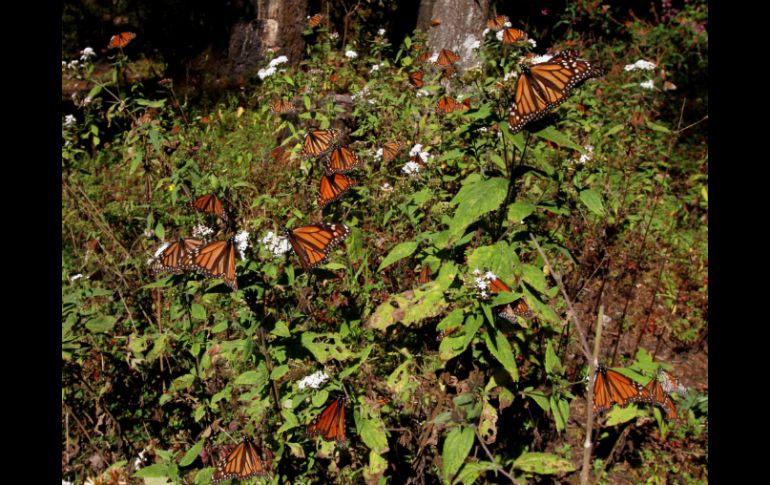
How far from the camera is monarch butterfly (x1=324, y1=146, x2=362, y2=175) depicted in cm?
303

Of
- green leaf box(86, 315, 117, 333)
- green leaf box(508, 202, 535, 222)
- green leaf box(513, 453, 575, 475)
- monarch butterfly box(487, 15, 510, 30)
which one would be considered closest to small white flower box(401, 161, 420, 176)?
monarch butterfly box(487, 15, 510, 30)

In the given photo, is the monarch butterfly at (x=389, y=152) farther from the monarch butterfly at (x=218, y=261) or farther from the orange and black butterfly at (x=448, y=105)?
the monarch butterfly at (x=218, y=261)

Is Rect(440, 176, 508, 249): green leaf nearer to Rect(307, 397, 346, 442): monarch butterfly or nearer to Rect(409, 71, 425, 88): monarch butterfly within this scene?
Rect(307, 397, 346, 442): monarch butterfly

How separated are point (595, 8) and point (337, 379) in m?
9.33

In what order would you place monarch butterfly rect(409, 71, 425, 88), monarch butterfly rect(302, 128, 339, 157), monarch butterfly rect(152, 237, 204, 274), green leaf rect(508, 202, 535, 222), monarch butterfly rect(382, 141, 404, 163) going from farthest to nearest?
monarch butterfly rect(409, 71, 425, 88) → monarch butterfly rect(382, 141, 404, 163) → monarch butterfly rect(302, 128, 339, 157) → monarch butterfly rect(152, 237, 204, 274) → green leaf rect(508, 202, 535, 222)

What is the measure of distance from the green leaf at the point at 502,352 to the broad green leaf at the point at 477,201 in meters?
0.52

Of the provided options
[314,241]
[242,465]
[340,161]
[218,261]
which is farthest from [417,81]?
[242,465]

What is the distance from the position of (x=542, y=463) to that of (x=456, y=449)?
1.78ft

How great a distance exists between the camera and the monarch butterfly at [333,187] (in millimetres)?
2836

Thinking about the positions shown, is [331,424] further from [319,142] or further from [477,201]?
[319,142]

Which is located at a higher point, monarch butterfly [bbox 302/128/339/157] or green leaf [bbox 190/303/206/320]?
monarch butterfly [bbox 302/128/339/157]

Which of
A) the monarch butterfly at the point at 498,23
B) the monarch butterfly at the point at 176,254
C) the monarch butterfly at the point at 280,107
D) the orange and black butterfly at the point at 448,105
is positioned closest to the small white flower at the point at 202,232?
the monarch butterfly at the point at 176,254
